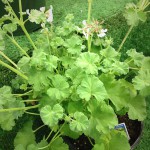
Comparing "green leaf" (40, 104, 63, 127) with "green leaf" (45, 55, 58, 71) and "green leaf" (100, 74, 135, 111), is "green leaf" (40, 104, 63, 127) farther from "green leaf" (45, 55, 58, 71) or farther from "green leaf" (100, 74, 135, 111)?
"green leaf" (100, 74, 135, 111)

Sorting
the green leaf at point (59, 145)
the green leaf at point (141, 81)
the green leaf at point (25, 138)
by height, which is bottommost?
the green leaf at point (25, 138)

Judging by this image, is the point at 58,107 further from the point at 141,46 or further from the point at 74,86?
the point at 141,46

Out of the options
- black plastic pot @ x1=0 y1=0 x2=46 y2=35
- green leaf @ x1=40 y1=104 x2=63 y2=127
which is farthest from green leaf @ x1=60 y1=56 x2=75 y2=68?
black plastic pot @ x1=0 y1=0 x2=46 y2=35

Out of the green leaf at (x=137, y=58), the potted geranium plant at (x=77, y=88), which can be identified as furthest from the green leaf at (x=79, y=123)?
the green leaf at (x=137, y=58)

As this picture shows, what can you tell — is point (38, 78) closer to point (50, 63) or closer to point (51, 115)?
point (50, 63)

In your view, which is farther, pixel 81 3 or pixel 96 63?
pixel 81 3

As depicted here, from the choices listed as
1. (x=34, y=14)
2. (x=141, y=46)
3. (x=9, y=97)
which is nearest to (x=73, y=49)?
(x=34, y=14)

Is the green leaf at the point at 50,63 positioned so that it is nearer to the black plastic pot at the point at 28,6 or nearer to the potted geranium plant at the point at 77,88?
the potted geranium plant at the point at 77,88
